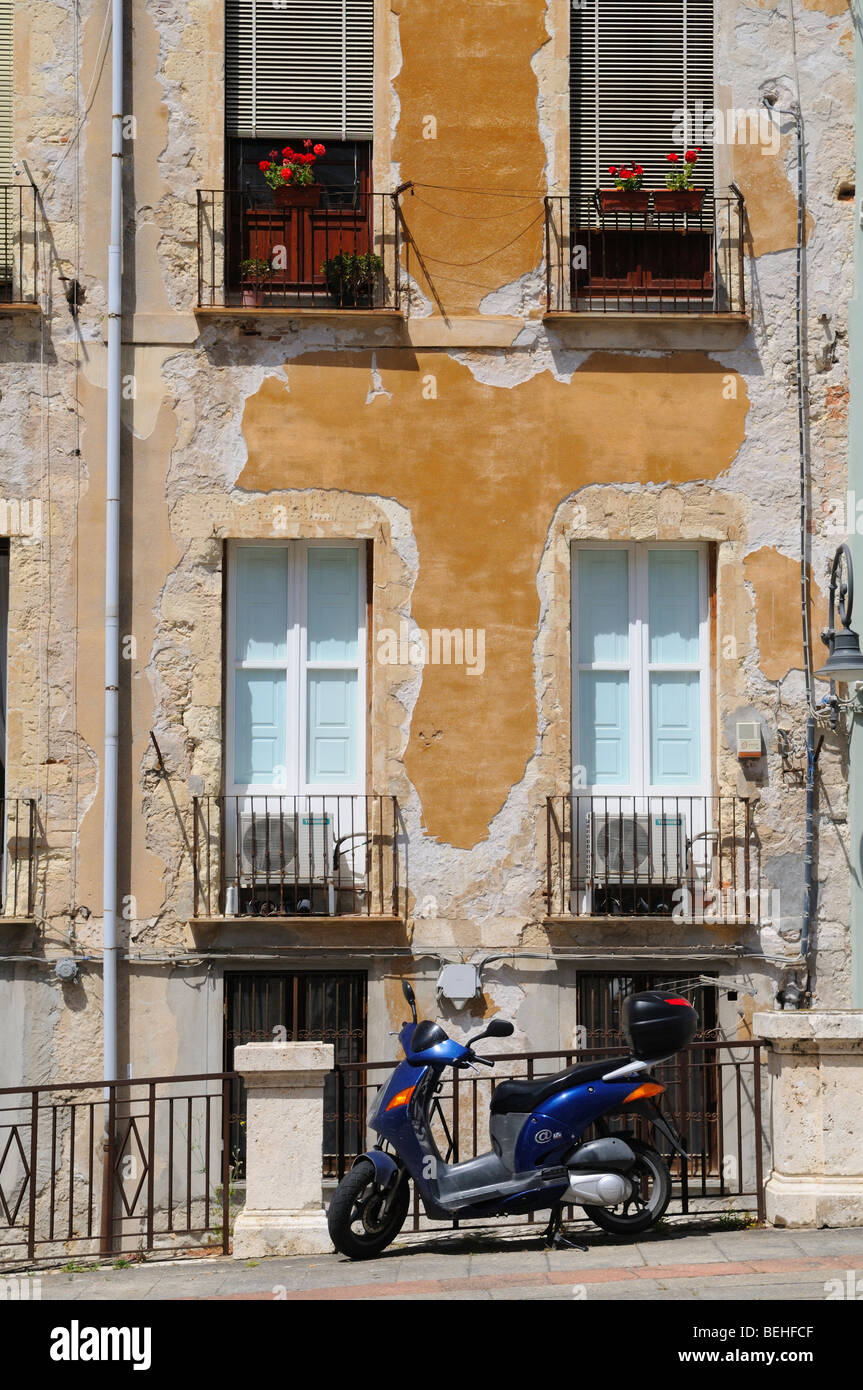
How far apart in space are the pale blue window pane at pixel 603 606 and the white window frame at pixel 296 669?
5.58 feet

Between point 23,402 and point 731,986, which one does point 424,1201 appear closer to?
point 731,986

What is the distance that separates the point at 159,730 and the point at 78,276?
11.6ft

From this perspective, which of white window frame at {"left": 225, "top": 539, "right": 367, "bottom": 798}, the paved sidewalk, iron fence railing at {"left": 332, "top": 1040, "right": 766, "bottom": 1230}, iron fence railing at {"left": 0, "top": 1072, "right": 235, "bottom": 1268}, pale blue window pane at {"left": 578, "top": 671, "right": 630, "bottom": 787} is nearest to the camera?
the paved sidewalk

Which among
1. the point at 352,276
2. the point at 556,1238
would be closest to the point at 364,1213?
the point at 556,1238

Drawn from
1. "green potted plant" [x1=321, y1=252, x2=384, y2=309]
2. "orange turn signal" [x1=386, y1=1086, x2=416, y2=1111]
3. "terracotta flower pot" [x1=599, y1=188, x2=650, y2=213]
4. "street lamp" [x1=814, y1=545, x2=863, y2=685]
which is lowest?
"orange turn signal" [x1=386, y1=1086, x2=416, y2=1111]

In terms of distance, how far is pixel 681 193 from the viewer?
12.6m

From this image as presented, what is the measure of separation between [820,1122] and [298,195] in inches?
307

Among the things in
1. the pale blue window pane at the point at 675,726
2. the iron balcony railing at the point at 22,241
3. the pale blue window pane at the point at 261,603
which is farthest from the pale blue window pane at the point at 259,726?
the iron balcony railing at the point at 22,241

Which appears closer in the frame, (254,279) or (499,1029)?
(499,1029)

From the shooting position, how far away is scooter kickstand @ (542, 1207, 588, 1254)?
29.2ft

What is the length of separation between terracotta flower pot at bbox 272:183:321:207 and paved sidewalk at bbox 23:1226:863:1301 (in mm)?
7668

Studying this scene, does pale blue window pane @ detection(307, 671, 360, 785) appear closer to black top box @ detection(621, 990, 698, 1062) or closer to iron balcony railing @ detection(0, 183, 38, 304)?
iron balcony railing @ detection(0, 183, 38, 304)

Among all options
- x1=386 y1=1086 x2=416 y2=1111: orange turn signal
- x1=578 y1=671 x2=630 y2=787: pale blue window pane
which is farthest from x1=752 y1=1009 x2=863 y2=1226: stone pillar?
x1=578 y1=671 x2=630 y2=787: pale blue window pane

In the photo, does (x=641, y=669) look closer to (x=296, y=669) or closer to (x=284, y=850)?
(x=296, y=669)
